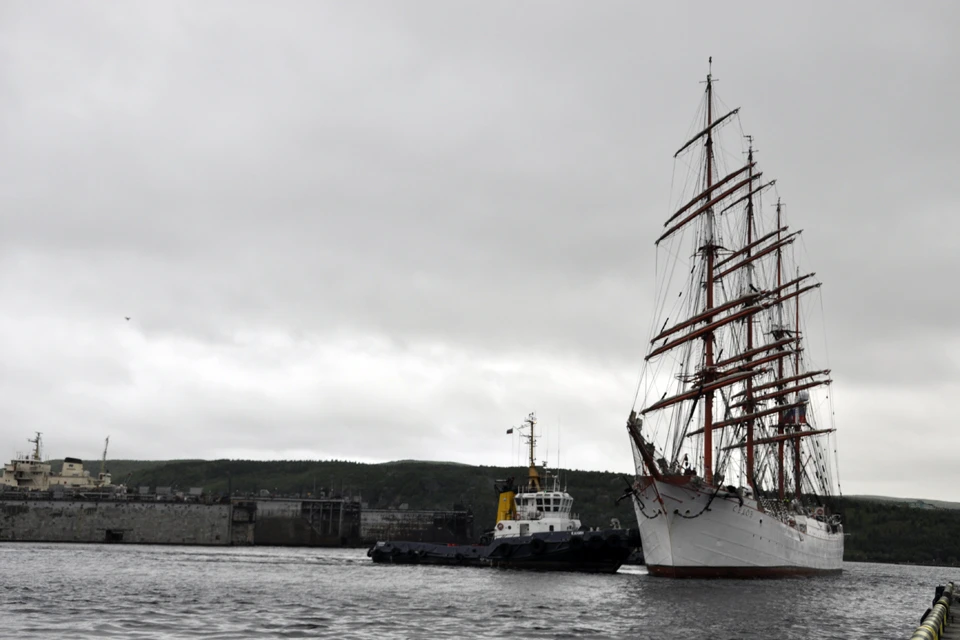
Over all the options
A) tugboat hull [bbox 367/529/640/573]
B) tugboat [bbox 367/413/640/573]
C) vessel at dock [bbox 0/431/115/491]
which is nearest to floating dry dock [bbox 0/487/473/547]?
vessel at dock [bbox 0/431/115/491]

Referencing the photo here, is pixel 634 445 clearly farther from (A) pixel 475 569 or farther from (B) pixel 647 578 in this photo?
(A) pixel 475 569

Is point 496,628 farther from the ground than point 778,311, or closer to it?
closer to it

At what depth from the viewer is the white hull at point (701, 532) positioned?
59406 mm

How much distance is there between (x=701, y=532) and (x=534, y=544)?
15.7 m

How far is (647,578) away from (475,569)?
1848 centimetres

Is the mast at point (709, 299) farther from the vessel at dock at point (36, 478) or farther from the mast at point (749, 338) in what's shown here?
the vessel at dock at point (36, 478)

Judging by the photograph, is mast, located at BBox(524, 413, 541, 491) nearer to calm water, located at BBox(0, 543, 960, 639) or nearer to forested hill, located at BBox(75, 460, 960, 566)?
calm water, located at BBox(0, 543, 960, 639)

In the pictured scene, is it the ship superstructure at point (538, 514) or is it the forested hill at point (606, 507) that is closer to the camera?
the ship superstructure at point (538, 514)

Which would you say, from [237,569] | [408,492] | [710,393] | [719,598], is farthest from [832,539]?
[408,492]

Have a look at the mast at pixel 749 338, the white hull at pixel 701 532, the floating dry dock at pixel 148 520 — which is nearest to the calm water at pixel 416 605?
the white hull at pixel 701 532

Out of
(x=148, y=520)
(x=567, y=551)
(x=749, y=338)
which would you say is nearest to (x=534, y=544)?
(x=567, y=551)

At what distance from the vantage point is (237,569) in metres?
66.5

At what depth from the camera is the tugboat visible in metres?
70.7

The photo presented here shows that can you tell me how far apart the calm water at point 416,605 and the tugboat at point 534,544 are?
4.63m
